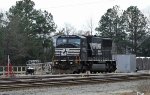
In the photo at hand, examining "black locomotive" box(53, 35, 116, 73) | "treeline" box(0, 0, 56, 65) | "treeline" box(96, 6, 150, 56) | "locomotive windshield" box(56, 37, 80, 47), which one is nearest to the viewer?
"black locomotive" box(53, 35, 116, 73)

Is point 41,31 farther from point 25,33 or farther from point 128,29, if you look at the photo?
point 128,29

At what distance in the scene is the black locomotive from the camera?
1501 inches

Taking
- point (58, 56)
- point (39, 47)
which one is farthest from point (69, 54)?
point (39, 47)

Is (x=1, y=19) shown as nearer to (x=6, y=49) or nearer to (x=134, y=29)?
(x=6, y=49)

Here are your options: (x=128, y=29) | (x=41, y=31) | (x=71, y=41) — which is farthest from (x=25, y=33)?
(x=71, y=41)

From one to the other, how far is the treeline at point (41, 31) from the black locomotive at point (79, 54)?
13798 millimetres

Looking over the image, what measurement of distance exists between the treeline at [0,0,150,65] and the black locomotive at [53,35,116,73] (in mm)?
13798

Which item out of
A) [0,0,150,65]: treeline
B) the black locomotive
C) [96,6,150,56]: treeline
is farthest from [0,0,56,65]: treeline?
the black locomotive

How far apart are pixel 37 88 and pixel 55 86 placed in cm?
154

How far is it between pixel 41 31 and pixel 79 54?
61.1m

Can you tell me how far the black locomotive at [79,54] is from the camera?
3812cm

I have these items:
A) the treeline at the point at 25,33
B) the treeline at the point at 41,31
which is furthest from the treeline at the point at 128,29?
the treeline at the point at 25,33

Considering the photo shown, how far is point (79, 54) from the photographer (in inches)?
1515

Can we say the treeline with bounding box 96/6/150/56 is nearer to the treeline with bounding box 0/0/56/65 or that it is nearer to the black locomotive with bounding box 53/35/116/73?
the treeline with bounding box 0/0/56/65
